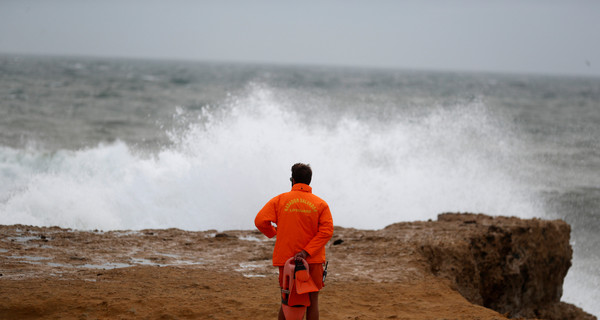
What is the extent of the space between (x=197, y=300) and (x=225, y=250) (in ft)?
5.72

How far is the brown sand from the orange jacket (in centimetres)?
114

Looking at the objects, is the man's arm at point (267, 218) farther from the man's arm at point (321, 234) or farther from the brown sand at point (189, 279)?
the brown sand at point (189, 279)

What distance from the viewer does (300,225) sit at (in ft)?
11.2

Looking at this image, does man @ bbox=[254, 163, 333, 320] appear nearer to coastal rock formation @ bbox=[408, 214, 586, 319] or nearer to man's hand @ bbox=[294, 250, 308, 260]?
man's hand @ bbox=[294, 250, 308, 260]

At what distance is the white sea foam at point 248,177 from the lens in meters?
8.81

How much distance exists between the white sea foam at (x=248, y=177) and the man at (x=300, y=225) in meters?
5.39

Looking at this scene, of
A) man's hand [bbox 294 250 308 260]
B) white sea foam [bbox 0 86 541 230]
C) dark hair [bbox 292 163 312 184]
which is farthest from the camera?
white sea foam [bbox 0 86 541 230]

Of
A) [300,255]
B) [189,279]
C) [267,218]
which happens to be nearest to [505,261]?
[189,279]

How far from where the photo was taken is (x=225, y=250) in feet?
20.6

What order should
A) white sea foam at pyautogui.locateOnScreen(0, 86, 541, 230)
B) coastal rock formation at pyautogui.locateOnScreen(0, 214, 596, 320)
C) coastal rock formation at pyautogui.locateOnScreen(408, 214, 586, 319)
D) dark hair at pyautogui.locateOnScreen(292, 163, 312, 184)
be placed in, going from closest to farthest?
1. dark hair at pyautogui.locateOnScreen(292, 163, 312, 184)
2. coastal rock formation at pyautogui.locateOnScreen(0, 214, 596, 320)
3. coastal rock formation at pyautogui.locateOnScreen(408, 214, 586, 319)
4. white sea foam at pyautogui.locateOnScreen(0, 86, 541, 230)

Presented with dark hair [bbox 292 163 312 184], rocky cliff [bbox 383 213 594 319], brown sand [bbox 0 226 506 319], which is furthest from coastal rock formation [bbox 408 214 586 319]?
dark hair [bbox 292 163 312 184]

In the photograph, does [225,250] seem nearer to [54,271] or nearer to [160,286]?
[160,286]

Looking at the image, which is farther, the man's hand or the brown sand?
the brown sand

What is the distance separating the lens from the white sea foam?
8812 millimetres
